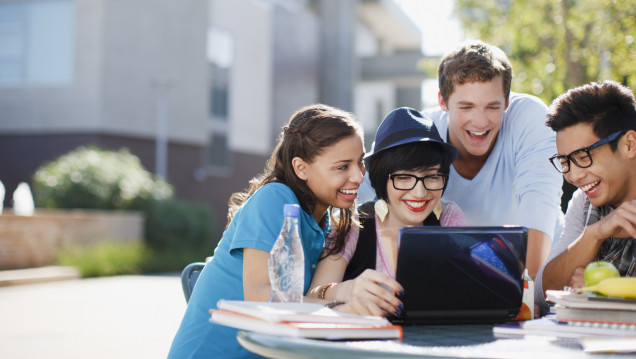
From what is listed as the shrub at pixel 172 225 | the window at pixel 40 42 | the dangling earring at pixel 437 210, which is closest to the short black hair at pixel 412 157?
the dangling earring at pixel 437 210

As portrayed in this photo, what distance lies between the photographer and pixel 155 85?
74.4 ft

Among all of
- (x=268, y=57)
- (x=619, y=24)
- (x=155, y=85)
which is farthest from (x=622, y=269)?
(x=268, y=57)

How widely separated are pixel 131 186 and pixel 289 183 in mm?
17161

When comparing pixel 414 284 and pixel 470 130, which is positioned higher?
pixel 470 130

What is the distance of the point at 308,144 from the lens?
2988 millimetres

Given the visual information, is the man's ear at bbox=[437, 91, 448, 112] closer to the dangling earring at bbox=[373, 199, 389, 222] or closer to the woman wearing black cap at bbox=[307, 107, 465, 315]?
the woman wearing black cap at bbox=[307, 107, 465, 315]

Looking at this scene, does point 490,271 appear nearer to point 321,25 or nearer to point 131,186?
point 131,186

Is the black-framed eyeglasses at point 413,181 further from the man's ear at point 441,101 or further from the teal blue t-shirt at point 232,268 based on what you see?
the man's ear at point 441,101

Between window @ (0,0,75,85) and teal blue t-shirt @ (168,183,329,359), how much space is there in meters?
21.3

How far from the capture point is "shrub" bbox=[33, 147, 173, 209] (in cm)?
1870

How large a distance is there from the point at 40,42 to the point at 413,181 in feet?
71.3

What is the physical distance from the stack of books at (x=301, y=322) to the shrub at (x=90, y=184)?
1736 cm

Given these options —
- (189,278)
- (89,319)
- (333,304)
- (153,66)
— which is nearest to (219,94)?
(153,66)

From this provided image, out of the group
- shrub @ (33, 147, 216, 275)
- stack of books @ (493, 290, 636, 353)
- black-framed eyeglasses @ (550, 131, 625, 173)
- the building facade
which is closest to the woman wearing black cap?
black-framed eyeglasses @ (550, 131, 625, 173)
